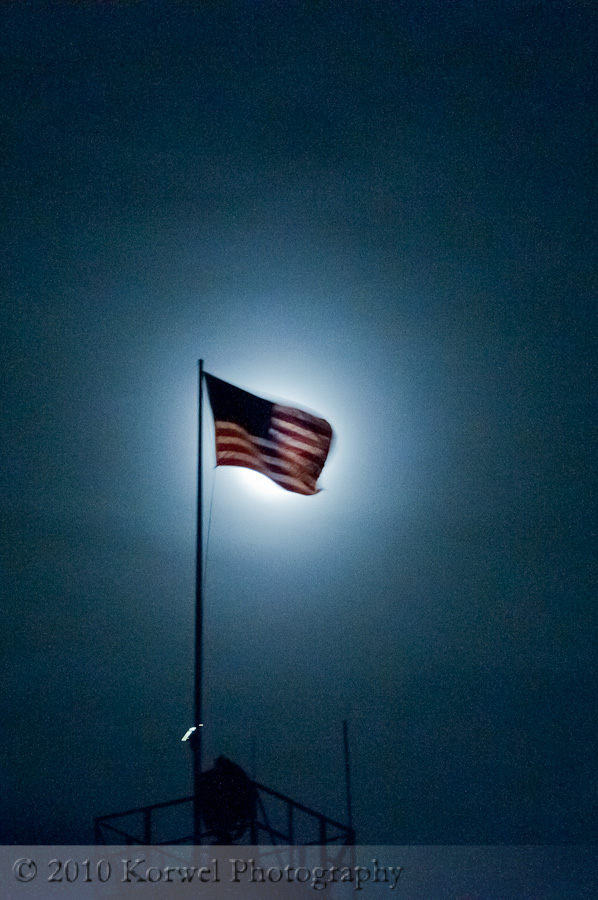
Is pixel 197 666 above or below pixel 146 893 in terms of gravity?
above

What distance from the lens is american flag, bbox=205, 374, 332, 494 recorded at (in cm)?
723

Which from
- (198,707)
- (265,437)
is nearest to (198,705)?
(198,707)

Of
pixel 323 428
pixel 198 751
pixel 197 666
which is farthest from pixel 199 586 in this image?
pixel 323 428

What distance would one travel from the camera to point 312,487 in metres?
7.42

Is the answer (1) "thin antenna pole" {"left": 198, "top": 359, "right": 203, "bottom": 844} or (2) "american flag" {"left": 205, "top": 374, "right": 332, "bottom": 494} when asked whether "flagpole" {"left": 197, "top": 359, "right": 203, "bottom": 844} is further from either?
(2) "american flag" {"left": 205, "top": 374, "right": 332, "bottom": 494}

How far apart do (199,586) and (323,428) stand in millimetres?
2044

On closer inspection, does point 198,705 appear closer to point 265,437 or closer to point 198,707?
point 198,707

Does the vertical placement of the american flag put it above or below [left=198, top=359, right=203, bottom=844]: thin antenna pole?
above

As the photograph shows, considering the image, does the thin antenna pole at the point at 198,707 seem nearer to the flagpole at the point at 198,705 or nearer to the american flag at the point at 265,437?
the flagpole at the point at 198,705

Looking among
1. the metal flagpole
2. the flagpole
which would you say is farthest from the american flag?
the metal flagpole

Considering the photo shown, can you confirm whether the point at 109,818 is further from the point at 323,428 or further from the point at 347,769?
the point at 323,428

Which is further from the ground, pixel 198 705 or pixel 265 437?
pixel 265 437

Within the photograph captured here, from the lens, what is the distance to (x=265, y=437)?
7.35 metres

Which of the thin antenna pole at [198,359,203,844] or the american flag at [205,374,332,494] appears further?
the american flag at [205,374,332,494]
